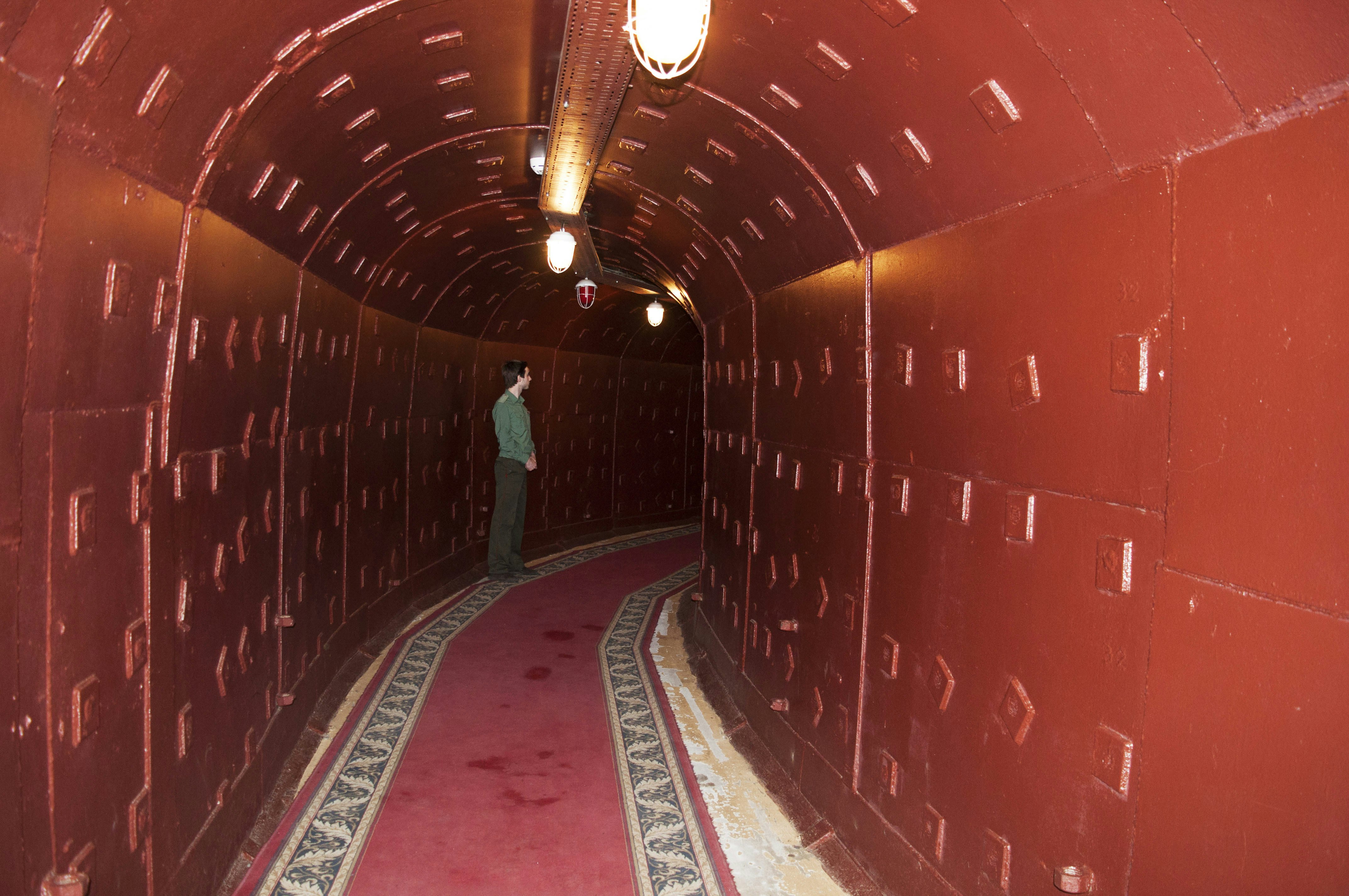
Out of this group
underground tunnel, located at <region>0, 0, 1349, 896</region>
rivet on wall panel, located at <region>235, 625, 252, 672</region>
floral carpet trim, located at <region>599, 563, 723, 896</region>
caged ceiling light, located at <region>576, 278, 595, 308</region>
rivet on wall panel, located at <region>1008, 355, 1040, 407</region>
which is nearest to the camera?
underground tunnel, located at <region>0, 0, 1349, 896</region>

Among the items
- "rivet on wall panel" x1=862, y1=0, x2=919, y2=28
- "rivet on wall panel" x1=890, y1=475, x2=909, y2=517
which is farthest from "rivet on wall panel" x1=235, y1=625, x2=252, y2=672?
"rivet on wall panel" x1=862, y1=0, x2=919, y2=28

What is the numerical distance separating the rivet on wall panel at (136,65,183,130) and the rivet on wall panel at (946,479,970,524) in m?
2.63

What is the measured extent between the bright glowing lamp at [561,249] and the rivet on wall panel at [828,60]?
3349 millimetres

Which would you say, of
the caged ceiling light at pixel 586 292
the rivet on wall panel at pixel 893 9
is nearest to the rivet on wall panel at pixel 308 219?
the rivet on wall panel at pixel 893 9

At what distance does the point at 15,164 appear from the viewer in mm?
1993

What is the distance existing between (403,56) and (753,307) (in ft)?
9.38

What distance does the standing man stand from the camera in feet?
33.4

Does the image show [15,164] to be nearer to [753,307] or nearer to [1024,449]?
→ [1024,449]

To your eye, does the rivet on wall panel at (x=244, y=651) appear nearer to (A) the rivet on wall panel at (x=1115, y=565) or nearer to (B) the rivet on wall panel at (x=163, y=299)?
(B) the rivet on wall panel at (x=163, y=299)

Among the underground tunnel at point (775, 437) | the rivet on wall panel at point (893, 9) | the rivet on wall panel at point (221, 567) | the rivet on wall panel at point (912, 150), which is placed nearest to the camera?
the underground tunnel at point (775, 437)

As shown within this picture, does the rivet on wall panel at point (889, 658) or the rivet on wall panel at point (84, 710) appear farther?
the rivet on wall panel at point (889, 658)

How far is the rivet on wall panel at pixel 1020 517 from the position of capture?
279 cm

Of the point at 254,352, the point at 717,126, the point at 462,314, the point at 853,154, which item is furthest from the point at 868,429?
the point at 462,314

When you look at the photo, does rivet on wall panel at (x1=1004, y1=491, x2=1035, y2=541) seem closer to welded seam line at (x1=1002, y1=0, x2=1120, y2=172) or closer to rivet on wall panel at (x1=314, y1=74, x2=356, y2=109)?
welded seam line at (x1=1002, y1=0, x2=1120, y2=172)
